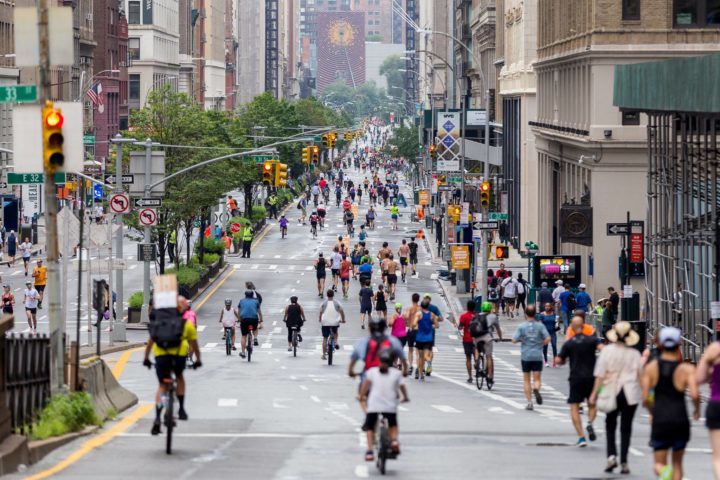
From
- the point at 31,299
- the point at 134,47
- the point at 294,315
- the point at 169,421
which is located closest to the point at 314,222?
the point at 31,299

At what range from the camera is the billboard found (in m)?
48.2

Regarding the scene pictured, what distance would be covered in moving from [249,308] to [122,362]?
318 cm

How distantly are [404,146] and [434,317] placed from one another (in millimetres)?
126443

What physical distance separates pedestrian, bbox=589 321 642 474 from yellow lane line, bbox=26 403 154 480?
5792 millimetres

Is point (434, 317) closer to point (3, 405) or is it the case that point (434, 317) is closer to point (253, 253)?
point (3, 405)

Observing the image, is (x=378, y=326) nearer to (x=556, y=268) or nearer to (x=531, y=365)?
(x=531, y=365)

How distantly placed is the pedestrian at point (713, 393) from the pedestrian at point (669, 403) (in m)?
0.41

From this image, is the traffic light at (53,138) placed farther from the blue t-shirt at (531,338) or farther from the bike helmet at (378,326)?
the blue t-shirt at (531,338)

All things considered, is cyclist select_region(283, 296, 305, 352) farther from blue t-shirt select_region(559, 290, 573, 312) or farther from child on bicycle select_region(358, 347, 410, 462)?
child on bicycle select_region(358, 347, 410, 462)

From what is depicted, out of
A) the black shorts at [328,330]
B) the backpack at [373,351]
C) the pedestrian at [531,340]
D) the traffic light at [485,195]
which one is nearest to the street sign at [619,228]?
the traffic light at [485,195]

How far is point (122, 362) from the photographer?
3781cm

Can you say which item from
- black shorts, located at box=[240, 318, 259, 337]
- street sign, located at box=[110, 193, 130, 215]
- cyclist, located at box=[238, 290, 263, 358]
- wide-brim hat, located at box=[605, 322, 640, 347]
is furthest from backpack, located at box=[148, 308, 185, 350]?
street sign, located at box=[110, 193, 130, 215]

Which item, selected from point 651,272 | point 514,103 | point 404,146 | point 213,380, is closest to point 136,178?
point 651,272

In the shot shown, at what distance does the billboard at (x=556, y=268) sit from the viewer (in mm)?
48219
